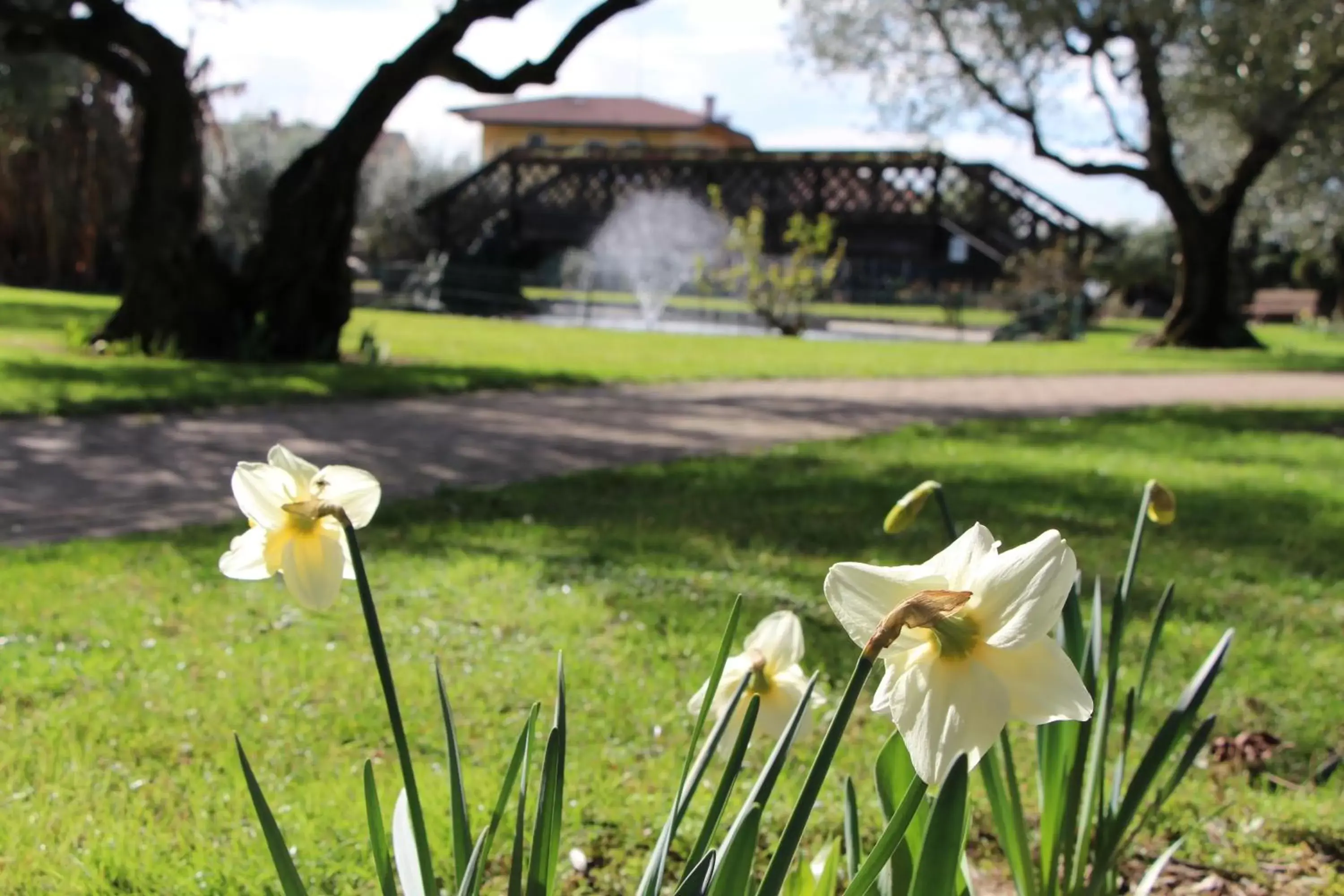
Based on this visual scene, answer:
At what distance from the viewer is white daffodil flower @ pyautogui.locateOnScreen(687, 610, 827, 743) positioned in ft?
4.33

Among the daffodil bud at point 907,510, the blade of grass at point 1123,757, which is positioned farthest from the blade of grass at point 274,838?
the blade of grass at point 1123,757

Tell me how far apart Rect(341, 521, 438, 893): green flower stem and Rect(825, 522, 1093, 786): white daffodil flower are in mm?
460

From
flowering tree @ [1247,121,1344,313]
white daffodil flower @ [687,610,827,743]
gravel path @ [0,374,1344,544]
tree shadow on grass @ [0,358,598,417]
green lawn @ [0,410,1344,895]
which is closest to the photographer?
white daffodil flower @ [687,610,827,743]

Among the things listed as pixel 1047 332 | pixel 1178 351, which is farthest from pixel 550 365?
pixel 1047 332

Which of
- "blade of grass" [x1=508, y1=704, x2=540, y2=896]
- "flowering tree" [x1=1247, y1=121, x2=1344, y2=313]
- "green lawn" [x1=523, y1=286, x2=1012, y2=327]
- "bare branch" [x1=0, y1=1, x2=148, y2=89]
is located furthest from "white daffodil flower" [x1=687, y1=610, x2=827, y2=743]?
"green lawn" [x1=523, y1=286, x2=1012, y2=327]

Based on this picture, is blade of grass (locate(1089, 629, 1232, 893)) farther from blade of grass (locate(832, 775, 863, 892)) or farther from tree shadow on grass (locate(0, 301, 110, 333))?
tree shadow on grass (locate(0, 301, 110, 333))

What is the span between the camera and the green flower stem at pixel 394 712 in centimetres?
114

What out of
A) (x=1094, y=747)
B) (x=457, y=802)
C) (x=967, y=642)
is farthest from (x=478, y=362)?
(x=967, y=642)

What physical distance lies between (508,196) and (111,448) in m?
22.1

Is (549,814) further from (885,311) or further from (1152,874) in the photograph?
(885,311)

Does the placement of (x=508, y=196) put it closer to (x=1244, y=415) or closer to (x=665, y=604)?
(x=1244, y=415)

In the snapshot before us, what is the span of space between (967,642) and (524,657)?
220 centimetres

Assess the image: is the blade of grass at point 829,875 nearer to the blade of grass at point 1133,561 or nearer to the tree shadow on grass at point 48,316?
the blade of grass at point 1133,561

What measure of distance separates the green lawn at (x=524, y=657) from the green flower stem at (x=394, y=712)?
0.81 m
